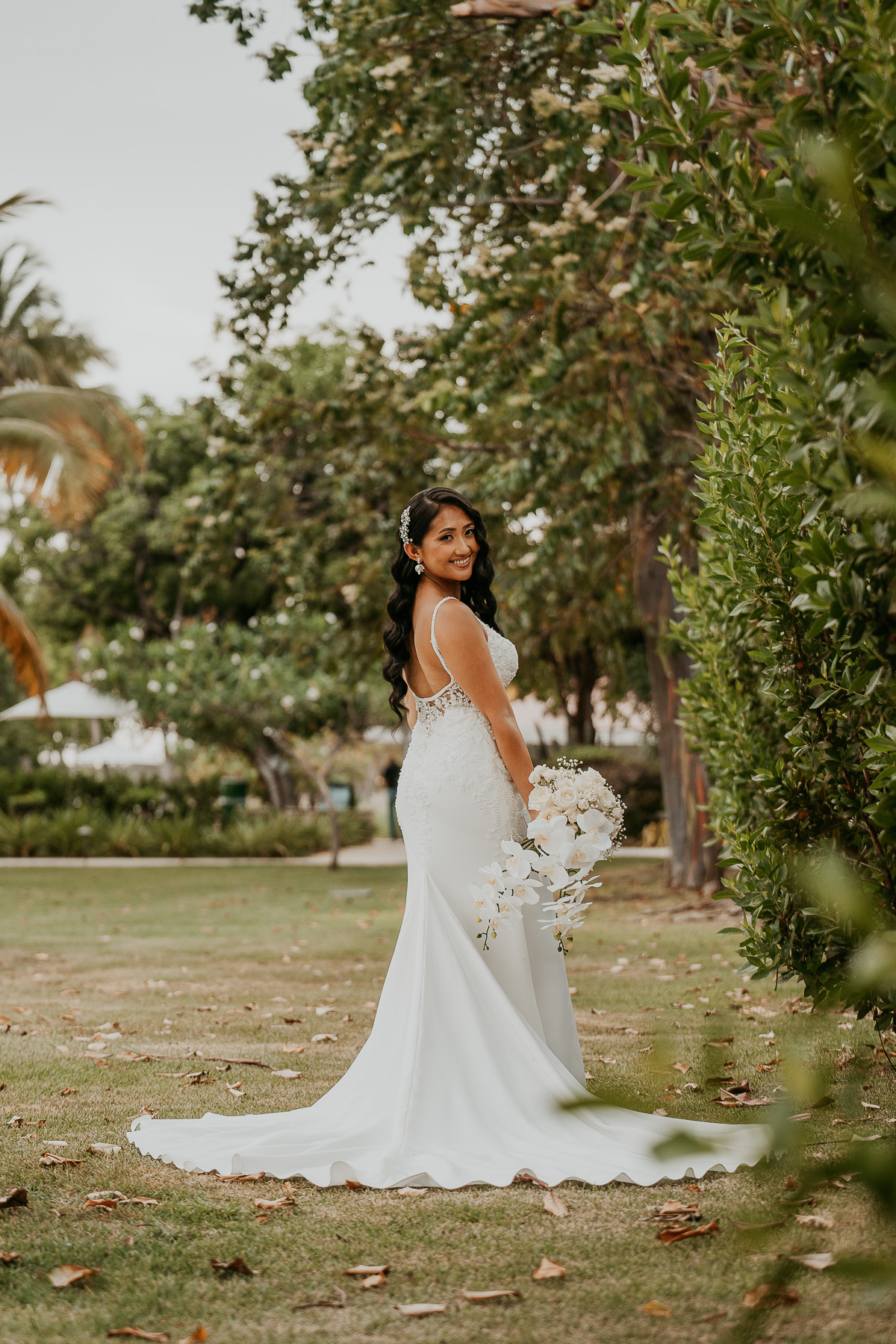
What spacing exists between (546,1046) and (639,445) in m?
6.43

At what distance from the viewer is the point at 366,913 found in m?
13.4

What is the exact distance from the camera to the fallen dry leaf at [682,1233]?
319cm

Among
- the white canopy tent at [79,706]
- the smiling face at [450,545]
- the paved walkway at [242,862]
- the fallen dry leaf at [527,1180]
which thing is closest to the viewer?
the fallen dry leaf at [527,1180]

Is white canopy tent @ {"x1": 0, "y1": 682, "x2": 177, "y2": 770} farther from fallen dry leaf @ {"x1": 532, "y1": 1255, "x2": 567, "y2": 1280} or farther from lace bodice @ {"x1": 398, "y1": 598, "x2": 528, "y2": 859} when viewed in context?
fallen dry leaf @ {"x1": 532, "y1": 1255, "x2": 567, "y2": 1280}

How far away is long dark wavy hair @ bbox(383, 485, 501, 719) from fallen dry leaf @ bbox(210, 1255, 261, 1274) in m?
2.37

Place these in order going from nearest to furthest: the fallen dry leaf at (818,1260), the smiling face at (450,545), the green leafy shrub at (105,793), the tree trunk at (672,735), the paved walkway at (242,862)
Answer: the fallen dry leaf at (818,1260)
the smiling face at (450,545)
the tree trunk at (672,735)
the paved walkway at (242,862)
the green leafy shrub at (105,793)

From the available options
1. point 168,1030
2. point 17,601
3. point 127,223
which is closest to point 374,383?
point 127,223

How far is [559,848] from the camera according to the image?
13.3 feet

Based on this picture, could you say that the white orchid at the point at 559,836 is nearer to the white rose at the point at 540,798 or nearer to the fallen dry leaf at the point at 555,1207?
the white rose at the point at 540,798

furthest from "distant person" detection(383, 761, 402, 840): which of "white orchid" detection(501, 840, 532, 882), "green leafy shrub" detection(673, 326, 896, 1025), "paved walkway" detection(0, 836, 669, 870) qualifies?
"white orchid" detection(501, 840, 532, 882)

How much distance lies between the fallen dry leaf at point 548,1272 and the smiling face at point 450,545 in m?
2.61

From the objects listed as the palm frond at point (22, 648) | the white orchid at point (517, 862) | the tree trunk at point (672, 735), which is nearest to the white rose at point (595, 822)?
the white orchid at point (517, 862)

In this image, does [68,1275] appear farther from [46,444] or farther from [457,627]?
[46,444]

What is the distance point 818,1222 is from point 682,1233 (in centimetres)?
38
